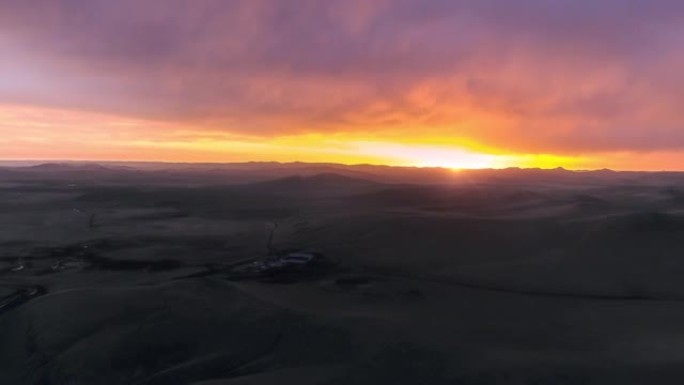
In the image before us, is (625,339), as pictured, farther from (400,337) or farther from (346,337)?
(346,337)

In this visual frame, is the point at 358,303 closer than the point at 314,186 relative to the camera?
Yes

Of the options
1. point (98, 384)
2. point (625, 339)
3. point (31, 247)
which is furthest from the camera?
point (31, 247)

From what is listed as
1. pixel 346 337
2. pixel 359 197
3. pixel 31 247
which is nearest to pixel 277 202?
pixel 359 197

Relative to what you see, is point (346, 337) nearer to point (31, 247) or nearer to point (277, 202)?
point (31, 247)

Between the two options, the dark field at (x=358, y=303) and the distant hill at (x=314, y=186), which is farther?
the distant hill at (x=314, y=186)

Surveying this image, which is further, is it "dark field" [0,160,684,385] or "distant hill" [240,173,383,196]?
"distant hill" [240,173,383,196]

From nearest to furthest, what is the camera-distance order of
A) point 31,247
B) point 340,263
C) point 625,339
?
point 625,339
point 340,263
point 31,247

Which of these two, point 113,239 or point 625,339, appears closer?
point 625,339
